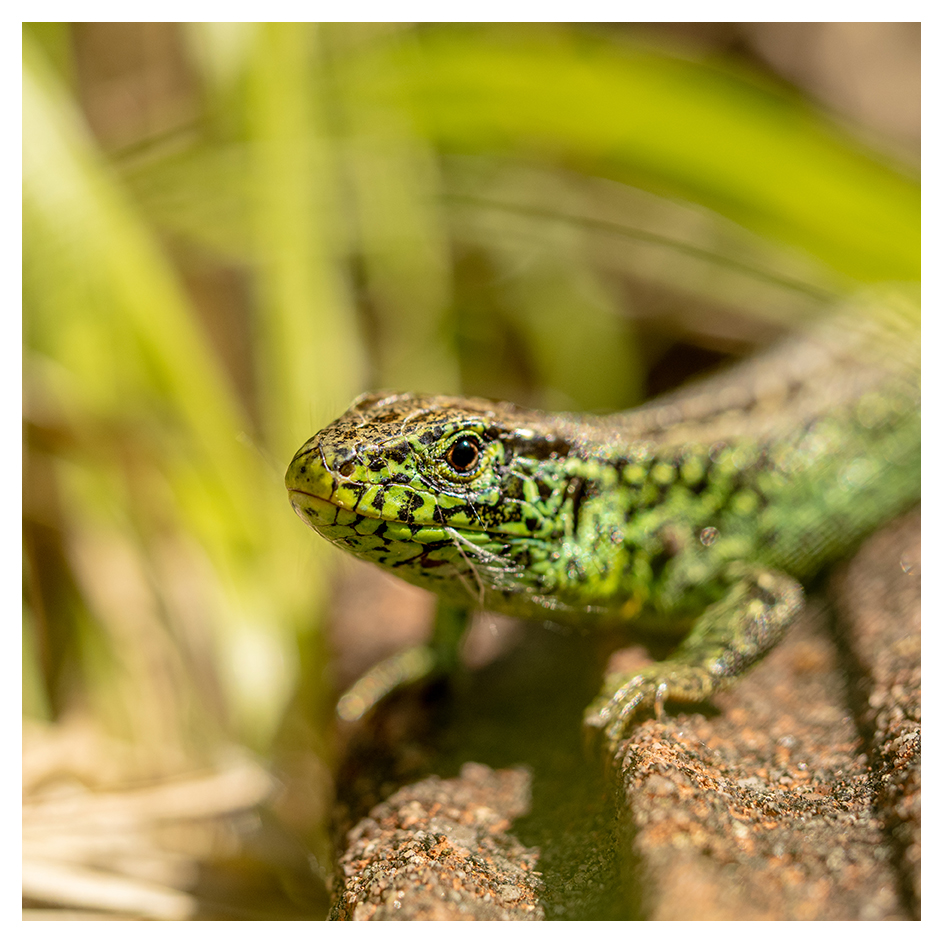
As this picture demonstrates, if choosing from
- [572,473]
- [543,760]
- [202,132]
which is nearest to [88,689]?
[543,760]

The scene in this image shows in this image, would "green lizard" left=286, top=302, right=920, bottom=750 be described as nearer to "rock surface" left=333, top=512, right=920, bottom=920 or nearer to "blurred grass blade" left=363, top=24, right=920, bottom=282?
"rock surface" left=333, top=512, right=920, bottom=920

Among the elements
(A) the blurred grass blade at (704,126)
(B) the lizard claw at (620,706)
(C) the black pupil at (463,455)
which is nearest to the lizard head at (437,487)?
(C) the black pupil at (463,455)

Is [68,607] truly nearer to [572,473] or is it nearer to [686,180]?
[572,473]

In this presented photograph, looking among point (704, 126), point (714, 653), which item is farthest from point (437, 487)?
point (704, 126)

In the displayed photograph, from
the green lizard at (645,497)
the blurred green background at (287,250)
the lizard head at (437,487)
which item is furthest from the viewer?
the blurred green background at (287,250)

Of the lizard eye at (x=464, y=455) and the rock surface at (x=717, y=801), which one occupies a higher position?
the lizard eye at (x=464, y=455)

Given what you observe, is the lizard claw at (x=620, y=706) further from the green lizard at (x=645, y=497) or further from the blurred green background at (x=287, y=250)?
the blurred green background at (x=287, y=250)

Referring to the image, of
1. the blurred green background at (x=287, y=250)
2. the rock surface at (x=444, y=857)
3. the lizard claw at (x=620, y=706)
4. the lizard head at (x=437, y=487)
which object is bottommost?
the rock surface at (x=444, y=857)

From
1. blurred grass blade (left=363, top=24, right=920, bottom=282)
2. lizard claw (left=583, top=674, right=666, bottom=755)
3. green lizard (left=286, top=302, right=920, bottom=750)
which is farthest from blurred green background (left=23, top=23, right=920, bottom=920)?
lizard claw (left=583, top=674, right=666, bottom=755)
